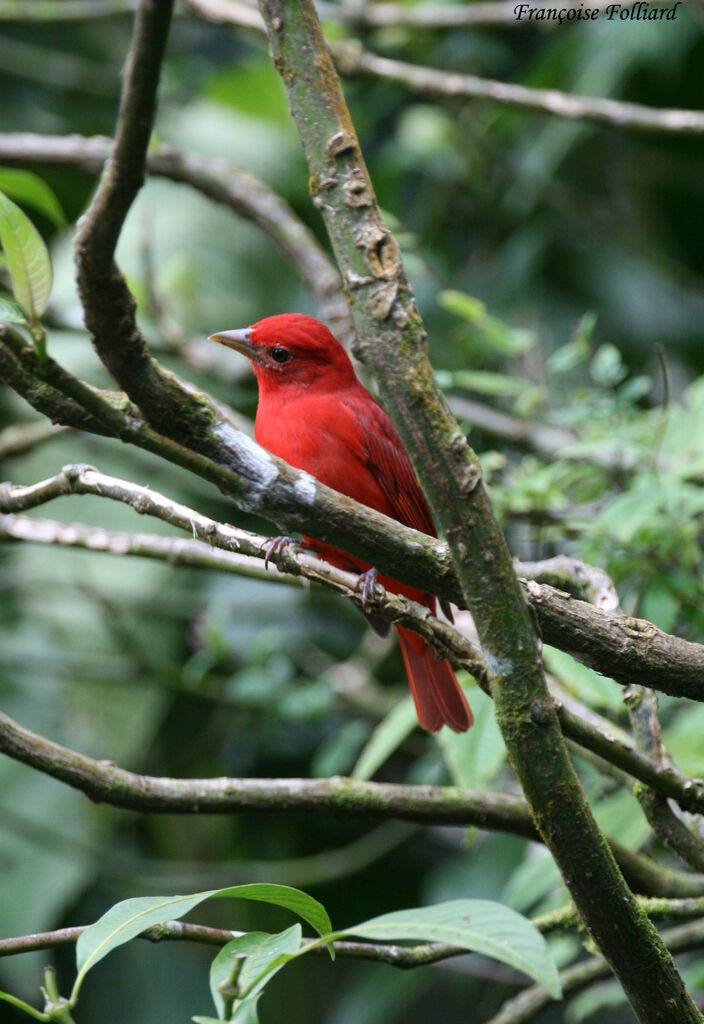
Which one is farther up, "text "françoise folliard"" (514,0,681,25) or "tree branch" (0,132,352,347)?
"text "françoise folliard"" (514,0,681,25)

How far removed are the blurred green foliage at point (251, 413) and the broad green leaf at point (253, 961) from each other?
4.46ft

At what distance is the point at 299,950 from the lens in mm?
1001

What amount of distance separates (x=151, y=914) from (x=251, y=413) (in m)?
3.25

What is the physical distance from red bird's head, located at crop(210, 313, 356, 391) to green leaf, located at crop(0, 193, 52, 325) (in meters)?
1.70

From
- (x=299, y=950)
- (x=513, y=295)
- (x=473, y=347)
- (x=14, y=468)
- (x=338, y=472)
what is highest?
(x=513, y=295)

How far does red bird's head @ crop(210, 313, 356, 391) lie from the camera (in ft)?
8.94

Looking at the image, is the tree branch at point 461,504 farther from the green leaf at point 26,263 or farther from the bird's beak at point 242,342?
the bird's beak at point 242,342

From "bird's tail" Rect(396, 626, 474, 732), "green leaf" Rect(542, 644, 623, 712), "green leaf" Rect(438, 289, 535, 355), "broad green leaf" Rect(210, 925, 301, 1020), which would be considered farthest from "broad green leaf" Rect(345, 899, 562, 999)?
"green leaf" Rect(438, 289, 535, 355)

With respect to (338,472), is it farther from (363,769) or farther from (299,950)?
(299,950)

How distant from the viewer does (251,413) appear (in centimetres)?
421

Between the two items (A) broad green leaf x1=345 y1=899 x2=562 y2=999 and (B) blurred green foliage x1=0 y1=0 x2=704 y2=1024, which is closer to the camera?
(A) broad green leaf x1=345 y1=899 x2=562 y2=999

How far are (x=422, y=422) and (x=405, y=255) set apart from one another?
200 cm

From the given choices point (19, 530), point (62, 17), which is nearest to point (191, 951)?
point (19, 530)

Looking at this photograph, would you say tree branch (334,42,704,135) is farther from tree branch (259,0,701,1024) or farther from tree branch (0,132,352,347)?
tree branch (259,0,701,1024)
